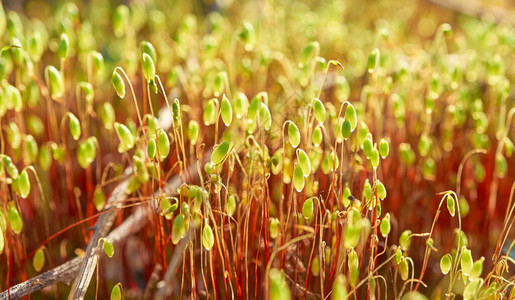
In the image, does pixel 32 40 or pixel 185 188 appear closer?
pixel 185 188

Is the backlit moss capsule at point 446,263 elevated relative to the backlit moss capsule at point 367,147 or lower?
lower

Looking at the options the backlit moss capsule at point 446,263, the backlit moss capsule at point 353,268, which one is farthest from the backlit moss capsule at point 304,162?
the backlit moss capsule at point 446,263

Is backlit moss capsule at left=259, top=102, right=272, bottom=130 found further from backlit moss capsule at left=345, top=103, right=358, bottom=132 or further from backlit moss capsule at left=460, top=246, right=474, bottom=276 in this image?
backlit moss capsule at left=460, top=246, right=474, bottom=276

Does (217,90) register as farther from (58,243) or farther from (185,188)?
(58,243)

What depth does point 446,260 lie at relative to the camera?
0.71 meters

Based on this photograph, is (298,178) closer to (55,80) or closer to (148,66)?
(148,66)

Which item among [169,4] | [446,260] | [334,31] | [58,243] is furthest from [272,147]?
[169,4]

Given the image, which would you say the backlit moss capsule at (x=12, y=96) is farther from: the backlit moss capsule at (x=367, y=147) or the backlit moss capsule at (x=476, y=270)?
the backlit moss capsule at (x=476, y=270)

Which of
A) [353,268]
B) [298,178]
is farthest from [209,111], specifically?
[353,268]

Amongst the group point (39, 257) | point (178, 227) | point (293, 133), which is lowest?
point (39, 257)

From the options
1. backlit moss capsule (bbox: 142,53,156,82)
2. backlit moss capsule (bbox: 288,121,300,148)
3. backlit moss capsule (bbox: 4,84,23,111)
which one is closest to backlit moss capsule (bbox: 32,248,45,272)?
backlit moss capsule (bbox: 4,84,23,111)

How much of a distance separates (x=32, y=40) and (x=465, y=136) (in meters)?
1.04

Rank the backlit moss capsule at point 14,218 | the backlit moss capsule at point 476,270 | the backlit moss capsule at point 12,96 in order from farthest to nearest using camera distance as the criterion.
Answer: the backlit moss capsule at point 12,96 < the backlit moss capsule at point 14,218 < the backlit moss capsule at point 476,270

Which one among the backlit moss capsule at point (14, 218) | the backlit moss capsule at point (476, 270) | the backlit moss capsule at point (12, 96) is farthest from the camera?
the backlit moss capsule at point (12, 96)
